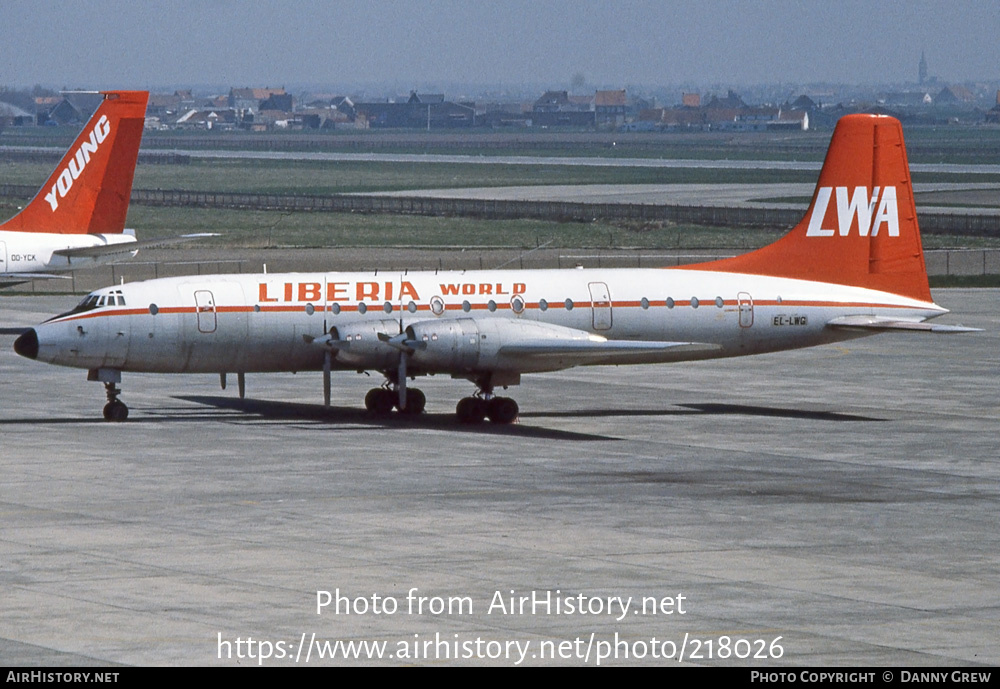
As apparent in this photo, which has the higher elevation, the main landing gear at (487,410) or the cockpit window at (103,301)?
the cockpit window at (103,301)

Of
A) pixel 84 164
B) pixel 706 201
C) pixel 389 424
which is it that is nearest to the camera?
pixel 389 424

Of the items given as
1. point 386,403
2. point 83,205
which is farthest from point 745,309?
point 83,205

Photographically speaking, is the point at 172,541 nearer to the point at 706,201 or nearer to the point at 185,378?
the point at 185,378

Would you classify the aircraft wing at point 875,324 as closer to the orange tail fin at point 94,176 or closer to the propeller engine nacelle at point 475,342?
the propeller engine nacelle at point 475,342

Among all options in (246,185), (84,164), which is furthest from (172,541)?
(246,185)

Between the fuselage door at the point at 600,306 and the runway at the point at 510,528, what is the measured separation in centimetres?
227

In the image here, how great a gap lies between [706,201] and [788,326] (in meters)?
104

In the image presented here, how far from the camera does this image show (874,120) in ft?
141

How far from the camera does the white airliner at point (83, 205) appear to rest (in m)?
53.0

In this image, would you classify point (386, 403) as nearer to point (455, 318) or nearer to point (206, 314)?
point (455, 318)

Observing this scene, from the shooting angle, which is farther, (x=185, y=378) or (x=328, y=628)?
(x=185, y=378)

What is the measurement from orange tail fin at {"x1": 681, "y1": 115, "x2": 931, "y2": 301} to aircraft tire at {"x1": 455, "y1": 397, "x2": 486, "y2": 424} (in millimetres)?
7074

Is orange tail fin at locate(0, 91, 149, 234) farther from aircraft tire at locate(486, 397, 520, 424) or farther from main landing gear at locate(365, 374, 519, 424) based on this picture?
aircraft tire at locate(486, 397, 520, 424)

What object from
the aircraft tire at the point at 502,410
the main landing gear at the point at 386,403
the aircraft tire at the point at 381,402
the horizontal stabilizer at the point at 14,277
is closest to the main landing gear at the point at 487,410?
the aircraft tire at the point at 502,410
